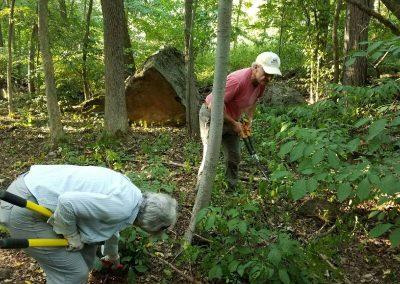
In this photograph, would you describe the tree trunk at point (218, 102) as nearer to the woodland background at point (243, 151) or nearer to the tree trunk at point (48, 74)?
the woodland background at point (243, 151)

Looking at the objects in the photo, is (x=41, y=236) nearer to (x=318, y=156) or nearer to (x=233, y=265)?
(x=233, y=265)

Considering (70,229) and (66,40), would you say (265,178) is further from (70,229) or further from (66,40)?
(66,40)

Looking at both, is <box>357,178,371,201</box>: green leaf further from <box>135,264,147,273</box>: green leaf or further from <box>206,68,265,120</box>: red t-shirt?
<box>206,68,265,120</box>: red t-shirt

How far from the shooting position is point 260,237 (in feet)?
11.7

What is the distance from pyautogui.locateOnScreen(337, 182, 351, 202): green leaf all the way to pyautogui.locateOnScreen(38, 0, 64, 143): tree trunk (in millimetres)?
6825

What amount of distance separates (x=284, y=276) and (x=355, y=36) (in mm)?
6607

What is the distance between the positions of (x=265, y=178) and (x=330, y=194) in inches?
39.3

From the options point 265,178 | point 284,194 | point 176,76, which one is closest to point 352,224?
point 284,194

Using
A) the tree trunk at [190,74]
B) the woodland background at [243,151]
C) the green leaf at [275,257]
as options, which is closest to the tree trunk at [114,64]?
the woodland background at [243,151]

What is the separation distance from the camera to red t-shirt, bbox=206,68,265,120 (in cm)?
A: 478

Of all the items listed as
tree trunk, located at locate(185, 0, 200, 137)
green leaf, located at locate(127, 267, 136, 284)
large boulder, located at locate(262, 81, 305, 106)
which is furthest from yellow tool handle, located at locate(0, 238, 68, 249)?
large boulder, located at locate(262, 81, 305, 106)

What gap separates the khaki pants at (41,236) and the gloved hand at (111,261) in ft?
1.99

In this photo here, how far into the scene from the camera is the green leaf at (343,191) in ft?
8.28

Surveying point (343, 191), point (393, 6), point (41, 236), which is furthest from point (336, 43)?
point (41, 236)
